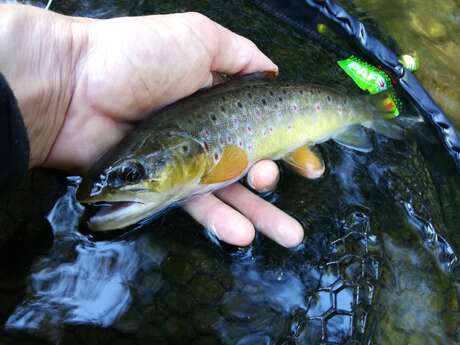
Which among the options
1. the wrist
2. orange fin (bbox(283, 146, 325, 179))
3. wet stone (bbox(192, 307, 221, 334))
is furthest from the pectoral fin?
the wrist

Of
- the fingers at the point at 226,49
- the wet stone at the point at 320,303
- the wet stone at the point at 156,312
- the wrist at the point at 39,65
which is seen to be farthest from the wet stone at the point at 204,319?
the fingers at the point at 226,49

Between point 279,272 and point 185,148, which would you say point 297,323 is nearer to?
point 279,272

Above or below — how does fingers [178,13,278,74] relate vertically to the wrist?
above

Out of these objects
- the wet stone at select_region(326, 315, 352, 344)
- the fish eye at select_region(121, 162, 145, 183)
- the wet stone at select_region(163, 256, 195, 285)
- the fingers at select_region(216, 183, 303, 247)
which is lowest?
the wet stone at select_region(163, 256, 195, 285)

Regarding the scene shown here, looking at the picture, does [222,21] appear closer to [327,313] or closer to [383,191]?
[383,191]

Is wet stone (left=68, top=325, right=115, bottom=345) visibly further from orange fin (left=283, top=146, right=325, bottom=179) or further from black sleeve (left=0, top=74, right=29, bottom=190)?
orange fin (left=283, top=146, right=325, bottom=179)

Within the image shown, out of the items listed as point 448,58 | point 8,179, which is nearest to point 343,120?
point 448,58

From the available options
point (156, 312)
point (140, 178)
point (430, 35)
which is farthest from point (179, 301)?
point (430, 35)
